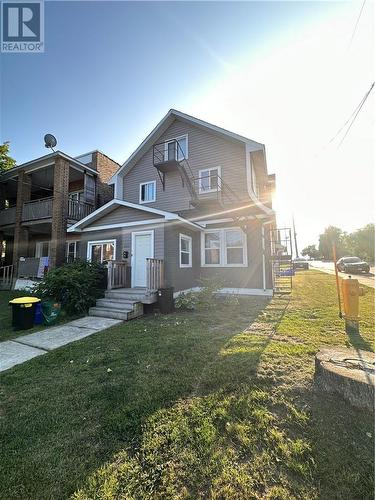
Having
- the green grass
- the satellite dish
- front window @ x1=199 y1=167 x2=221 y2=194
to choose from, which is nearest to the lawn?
the green grass

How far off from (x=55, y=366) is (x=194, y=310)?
4.69 meters

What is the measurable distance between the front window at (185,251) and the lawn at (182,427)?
5929 millimetres

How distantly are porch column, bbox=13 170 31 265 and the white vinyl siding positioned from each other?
1088 cm

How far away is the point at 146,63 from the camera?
8.71 m

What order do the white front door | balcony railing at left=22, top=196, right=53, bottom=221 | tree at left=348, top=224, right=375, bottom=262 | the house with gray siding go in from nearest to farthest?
the house with gray siding
the white front door
balcony railing at left=22, top=196, right=53, bottom=221
tree at left=348, top=224, right=375, bottom=262

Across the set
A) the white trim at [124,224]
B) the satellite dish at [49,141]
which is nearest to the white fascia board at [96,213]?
the white trim at [124,224]

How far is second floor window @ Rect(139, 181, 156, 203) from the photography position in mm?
13383

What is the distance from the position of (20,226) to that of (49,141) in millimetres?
5666

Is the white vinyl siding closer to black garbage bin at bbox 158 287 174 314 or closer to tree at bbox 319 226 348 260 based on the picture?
black garbage bin at bbox 158 287 174 314

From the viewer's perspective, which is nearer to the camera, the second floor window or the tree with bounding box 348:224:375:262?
the second floor window

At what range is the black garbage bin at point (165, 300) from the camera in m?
7.81

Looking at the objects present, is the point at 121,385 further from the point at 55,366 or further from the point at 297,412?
the point at 297,412

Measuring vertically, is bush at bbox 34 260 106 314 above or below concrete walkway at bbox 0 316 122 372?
above

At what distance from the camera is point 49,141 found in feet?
43.0
